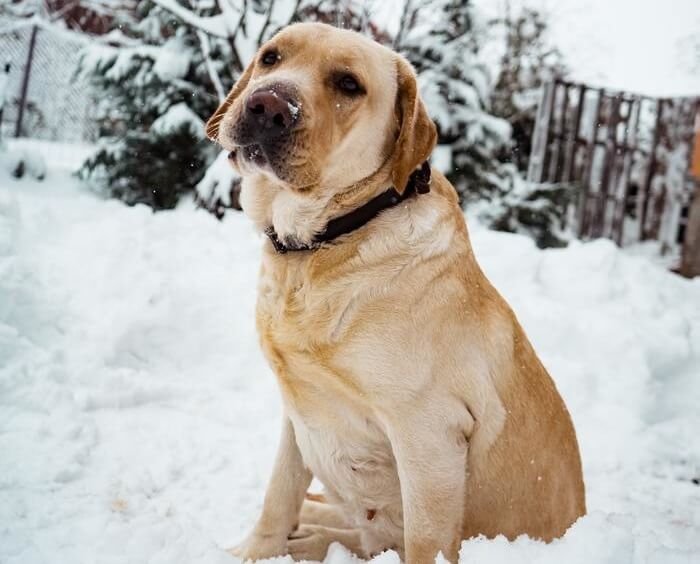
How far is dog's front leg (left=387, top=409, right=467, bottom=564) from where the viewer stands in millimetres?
1762

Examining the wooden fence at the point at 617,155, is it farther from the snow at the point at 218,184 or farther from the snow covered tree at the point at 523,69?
the snow at the point at 218,184

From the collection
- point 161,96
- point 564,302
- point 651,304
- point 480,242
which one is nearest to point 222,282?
point 480,242

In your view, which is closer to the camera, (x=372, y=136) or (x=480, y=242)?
(x=372, y=136)

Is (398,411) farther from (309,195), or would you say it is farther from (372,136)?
(372,136)

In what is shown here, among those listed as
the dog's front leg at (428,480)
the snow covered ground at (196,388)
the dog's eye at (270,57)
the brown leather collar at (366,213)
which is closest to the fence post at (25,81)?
the snow covered ground at (196,388)

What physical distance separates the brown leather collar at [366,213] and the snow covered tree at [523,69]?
1128cm

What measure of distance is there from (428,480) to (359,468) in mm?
252

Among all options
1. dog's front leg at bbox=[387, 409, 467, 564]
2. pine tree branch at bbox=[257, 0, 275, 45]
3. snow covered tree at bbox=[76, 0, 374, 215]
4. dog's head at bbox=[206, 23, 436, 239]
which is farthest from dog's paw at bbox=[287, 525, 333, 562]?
snow covered tree at bbox=[76, 0, 374, 215]

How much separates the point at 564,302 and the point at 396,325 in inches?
124

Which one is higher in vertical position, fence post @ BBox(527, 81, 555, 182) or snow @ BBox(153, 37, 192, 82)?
snow @ BBox(153, 37, 192, 82)

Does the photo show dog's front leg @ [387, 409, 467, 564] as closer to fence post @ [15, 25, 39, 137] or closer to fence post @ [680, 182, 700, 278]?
fence post @ [680, 182, 700, 278]

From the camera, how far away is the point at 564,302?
4555 millimetres

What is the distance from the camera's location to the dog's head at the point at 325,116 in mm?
1831

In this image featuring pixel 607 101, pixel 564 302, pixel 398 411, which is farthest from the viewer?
pixel 607 101
